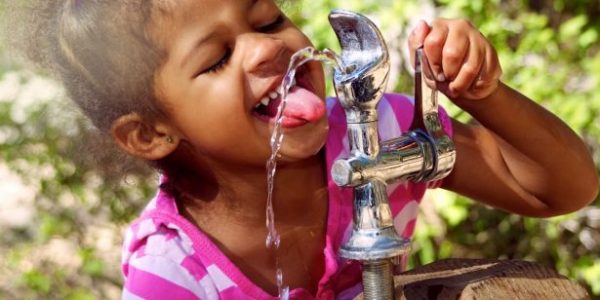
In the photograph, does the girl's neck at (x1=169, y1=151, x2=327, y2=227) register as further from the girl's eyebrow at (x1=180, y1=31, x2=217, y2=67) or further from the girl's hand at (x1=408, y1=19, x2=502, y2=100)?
the girl's hand at (x1=408, y1=19, x2=502, y2=100)

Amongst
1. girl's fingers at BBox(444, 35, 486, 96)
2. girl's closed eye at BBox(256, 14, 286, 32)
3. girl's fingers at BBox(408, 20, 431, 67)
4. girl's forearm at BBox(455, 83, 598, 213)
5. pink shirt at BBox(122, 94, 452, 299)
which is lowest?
pink shirt at BBox(122, 94, 452, 299)

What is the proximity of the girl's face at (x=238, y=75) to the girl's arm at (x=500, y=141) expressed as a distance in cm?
19

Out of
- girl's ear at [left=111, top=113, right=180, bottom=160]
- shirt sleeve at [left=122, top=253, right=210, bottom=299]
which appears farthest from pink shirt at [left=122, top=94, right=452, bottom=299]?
girl's ear at [left=111, top=113, right=180, bottom=160]

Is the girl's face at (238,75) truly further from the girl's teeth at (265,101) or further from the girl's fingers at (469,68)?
the girl's fingers at (469,68)

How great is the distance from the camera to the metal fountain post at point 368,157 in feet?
3.81

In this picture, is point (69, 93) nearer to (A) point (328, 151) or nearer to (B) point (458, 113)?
(A) point (328, 151)

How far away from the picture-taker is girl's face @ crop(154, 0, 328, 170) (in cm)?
138

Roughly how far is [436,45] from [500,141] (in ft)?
1.24

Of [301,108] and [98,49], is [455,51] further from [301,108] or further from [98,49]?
[98,49]

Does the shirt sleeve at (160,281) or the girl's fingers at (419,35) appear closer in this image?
the girl's fingers at (419,35)

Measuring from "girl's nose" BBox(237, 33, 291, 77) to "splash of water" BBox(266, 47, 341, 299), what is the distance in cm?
2

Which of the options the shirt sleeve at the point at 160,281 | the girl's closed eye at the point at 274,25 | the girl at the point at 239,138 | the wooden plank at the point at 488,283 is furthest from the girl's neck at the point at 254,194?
the wooden plank at the point at 488,283

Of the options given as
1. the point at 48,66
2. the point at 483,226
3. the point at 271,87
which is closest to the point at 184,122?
the point at 271,87

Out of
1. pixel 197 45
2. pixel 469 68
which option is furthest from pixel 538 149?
pixel 197 45
